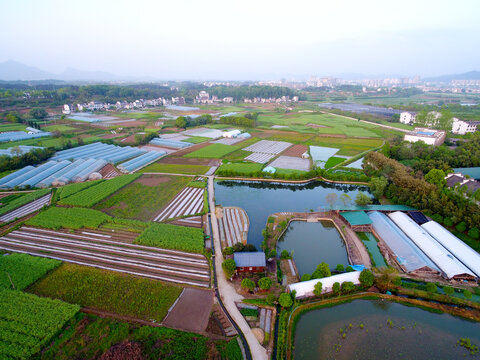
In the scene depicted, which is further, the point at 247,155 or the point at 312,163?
the point at 247,155

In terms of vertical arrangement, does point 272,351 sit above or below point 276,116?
below

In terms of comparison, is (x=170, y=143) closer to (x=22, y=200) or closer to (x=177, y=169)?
(x=177, y=169)

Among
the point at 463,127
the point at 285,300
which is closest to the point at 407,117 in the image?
the point at 463,127

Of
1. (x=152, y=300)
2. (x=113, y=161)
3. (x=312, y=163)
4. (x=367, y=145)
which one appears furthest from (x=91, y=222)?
(x=367, y=145)

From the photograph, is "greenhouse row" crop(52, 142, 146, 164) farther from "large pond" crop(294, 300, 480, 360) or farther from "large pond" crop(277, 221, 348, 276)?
"large pond" crop(294, 300, 480, 360)

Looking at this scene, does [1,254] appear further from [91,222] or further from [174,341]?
[174,341]

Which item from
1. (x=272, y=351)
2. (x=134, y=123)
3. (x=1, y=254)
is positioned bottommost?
(x=272, y=351)

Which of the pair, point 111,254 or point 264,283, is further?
point 111,254
